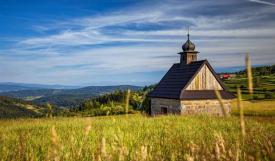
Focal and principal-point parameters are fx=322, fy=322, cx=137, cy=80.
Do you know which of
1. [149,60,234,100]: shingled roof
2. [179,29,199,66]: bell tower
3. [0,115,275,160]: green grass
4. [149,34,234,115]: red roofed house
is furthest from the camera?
[179,29,199,66]: bell tower

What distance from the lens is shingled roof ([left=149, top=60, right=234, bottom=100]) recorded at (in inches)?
1325

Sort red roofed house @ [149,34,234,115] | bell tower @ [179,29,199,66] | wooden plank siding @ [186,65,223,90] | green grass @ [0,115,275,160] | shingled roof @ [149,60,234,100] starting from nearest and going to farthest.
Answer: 1. green grass @ [0,115,275,160]
2. red roofed house @ [149,34,234,115]
3. shingled roof @ [149,60,234,100]
4. wooden plank siding @ [186,65,223,90]
5. bell tower @ [179,29,199,66]

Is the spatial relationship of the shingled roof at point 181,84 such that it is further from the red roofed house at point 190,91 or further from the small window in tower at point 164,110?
the small window in tower at point 164,110

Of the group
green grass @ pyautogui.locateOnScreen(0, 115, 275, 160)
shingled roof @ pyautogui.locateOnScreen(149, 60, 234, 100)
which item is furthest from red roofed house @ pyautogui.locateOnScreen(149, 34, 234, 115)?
green grass @ pyautogui.locateOnScreen(0, 115, 275, 160)

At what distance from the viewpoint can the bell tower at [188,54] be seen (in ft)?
123

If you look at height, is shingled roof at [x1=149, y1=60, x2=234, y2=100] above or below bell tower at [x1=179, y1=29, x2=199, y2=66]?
below

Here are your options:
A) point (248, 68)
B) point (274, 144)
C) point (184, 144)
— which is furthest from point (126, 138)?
point (248, 68)

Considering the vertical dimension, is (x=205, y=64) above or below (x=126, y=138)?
above

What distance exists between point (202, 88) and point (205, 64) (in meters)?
2.61

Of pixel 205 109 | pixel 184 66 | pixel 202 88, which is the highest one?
pixel 184 66

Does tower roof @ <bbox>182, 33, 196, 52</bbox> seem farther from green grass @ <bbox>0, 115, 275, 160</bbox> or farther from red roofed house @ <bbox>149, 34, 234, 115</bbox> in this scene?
green grass @ <bbox>0, 115, 275, 160</bbox>

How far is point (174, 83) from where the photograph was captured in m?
36.0

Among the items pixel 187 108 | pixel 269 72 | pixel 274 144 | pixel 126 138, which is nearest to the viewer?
pixel 274 144

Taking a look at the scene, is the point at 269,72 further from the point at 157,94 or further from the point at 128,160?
the point at 128,160
